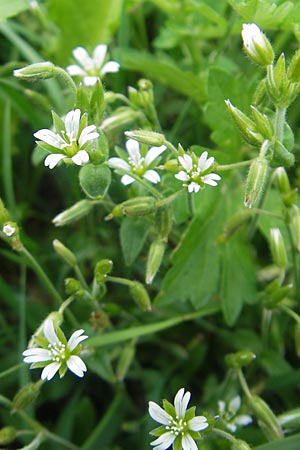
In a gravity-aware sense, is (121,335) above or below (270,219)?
below

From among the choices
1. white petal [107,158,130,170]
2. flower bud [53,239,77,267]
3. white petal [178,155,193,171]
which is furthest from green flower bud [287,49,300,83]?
flower bud [53,239,77,267]

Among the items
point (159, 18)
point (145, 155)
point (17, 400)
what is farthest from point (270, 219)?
point (159, 18)

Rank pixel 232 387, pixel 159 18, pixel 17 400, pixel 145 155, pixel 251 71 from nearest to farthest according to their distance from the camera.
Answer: pixel 17 400 < pixel 145 155 < pixel 232 387 < pixel 251 71 < pixel 159 18

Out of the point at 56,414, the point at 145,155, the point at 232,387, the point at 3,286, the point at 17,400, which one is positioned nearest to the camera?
the point at 17,400

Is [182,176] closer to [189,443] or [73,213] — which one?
[73,213]

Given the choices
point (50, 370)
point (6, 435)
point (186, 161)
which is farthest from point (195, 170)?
point (6, 435)

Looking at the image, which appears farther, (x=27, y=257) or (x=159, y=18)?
(x=159, y=18)

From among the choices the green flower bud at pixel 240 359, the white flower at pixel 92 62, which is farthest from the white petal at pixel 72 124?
the green flower bud at pixel 240 359

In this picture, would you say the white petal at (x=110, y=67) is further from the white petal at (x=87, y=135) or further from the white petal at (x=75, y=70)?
the white petal at (x=87, y=135)

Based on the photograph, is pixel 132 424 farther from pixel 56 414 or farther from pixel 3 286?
pixel 3 286
